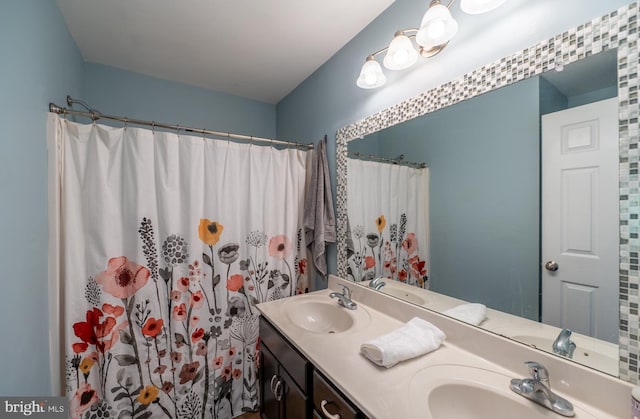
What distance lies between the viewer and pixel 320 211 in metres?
1.66

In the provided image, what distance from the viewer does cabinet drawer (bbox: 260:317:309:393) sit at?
965 millimetres

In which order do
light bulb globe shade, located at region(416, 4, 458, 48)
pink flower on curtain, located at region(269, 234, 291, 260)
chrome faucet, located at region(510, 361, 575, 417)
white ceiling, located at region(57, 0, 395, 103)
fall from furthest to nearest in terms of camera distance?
1. pink flower on curtain, located at region(269, 234, 291, 260)
2. white ceiling, located at region(57, 0, 395, 103)
3. light bulb globe shade, located at region(416, 4, 458, 48)
4. chrome faucet, located at region(510, 361, 575, 417)

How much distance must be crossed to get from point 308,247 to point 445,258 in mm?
1022

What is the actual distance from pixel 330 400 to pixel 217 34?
6.43 feet

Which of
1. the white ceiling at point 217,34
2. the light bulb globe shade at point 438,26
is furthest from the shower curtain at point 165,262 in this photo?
the light bulb globe shade at point 438,26

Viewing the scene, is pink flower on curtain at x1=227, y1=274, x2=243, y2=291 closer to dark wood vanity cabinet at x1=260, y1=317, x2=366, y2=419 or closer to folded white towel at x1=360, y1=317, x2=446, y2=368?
dark wood vanity cabinet at x1=260, y1=317, x2=366, y2=419

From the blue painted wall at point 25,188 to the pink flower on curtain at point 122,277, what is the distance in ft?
0.72

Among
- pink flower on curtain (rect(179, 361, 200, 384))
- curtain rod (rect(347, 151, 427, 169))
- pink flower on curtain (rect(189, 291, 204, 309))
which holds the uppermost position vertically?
curtain rod (rect(347, 151, 427, 169))

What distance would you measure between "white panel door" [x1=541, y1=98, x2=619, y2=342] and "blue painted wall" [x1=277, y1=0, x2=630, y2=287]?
0.29 m

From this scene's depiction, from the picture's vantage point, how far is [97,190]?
1.27 m

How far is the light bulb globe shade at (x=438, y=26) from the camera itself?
88cm

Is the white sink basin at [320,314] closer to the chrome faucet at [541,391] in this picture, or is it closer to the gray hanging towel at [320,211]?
the gray hanging towel at [320,211]

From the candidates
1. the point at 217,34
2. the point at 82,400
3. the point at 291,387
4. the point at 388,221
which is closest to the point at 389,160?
the point at 388,221

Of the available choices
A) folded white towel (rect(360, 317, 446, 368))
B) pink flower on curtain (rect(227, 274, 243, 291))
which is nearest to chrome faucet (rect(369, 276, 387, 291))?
folded white towel (rect(360, 317, 446, 368))
